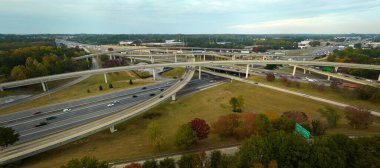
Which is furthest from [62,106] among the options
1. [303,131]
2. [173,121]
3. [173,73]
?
[303,131]

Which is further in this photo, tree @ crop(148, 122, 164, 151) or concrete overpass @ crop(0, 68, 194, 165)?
tree @ crop(148, 122, 164, 151)

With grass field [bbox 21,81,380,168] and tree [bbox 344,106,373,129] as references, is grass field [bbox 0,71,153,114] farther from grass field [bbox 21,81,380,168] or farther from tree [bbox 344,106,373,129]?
tree [bbox 344,106,373,129]

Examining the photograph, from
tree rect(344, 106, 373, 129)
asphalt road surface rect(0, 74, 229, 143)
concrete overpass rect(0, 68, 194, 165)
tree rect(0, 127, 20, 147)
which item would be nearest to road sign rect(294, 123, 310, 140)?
tree rect(344, 106, 373, 129)

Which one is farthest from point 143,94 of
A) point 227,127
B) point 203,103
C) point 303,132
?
point 303,132

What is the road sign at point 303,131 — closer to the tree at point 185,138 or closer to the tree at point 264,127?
the tree at point 264,127

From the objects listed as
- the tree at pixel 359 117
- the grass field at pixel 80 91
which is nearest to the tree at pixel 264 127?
the tree at pixel 359 117
